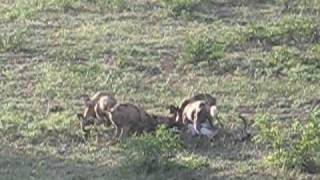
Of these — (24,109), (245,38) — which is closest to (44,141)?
(24,109)

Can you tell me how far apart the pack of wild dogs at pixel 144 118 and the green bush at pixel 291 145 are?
0.46 metres

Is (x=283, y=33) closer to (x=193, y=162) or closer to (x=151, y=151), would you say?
(x=193, y=162)

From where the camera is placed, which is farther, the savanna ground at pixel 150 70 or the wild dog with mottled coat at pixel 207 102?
the wild dog with mottled coat at pixel 207 102

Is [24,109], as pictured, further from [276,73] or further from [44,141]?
[276,73]

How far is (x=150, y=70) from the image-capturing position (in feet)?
37.4

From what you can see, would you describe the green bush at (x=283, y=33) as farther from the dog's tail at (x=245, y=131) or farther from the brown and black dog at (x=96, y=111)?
the brown and black dog at (x=96, y=111)

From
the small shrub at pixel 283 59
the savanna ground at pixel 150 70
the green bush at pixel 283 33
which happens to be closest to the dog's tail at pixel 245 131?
the savanna ground at pixel 150 70

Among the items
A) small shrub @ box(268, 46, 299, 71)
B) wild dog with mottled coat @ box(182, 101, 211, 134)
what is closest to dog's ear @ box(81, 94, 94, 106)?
wild dog with mottled coat @ box(182, 101, 211, 134)

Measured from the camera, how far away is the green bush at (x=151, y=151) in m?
8.19

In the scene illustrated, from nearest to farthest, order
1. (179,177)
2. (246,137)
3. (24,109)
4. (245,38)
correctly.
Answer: (179,177) < (246,137) < (24,109) < (245,38)

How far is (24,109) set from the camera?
1004 centimetres

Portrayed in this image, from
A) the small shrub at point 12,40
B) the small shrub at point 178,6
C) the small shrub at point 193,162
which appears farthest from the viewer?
the small shrub at point 178,6

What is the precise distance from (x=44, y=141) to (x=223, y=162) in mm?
1621

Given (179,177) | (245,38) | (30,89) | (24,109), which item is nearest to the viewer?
(179,177)
